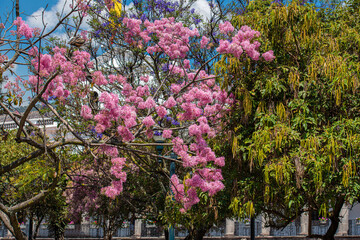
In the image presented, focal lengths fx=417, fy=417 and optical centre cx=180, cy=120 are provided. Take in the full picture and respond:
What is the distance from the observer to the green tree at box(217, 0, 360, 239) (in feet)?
26.0

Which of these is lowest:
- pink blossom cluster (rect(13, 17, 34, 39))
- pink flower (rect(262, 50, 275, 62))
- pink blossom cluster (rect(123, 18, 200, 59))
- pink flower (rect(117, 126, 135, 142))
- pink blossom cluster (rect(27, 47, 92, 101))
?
pink flower (rect(117, 126, 135, 142))

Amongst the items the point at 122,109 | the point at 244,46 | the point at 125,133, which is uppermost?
the point at 244,46

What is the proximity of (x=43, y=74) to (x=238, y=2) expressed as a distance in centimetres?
1026

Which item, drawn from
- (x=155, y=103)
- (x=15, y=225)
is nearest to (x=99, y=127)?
(x=155, y=103)

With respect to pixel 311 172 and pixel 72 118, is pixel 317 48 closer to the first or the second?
pixel 311 172

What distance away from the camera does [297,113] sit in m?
8.60

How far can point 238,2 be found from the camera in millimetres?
15031

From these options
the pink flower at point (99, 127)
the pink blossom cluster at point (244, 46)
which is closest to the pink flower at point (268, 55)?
the pink blossom cluster at point (244, 46)

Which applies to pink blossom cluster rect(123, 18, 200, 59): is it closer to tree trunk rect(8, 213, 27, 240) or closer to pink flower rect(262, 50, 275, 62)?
pink flower rect(262, 50, 275, 62)

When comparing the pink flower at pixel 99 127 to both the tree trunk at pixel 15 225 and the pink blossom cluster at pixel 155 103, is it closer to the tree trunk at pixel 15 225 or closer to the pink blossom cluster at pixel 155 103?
the pink blossom cluster at pixel 155 103

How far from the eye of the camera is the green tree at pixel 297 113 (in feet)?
26.0

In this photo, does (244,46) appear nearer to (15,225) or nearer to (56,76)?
(56,76)

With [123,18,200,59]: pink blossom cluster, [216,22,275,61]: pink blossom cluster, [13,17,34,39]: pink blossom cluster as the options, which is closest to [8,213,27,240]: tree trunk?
[13,17,34,39]: pink blossom cluster

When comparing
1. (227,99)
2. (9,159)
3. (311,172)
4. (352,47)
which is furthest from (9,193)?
(352,47)
